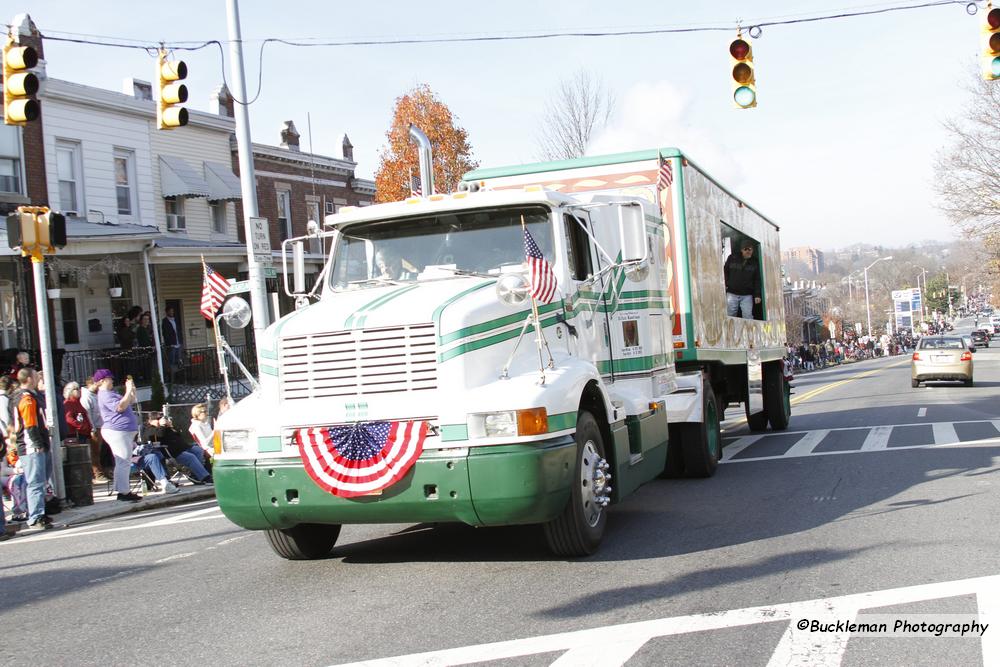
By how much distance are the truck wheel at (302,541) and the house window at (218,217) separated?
2283 cm

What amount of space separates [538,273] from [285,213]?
27532 millimetres

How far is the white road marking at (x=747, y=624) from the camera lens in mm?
4910

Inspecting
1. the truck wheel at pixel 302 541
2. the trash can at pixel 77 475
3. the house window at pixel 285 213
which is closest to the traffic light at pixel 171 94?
the trash can at pixel 77 475

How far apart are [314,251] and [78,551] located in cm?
2361

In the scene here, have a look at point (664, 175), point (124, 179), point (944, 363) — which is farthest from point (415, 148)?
point (664, 175)

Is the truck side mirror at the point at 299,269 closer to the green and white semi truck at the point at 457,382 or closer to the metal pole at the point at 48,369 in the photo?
the green and white semi truck at the point at 457,382

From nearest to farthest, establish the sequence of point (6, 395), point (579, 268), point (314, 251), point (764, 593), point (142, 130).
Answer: point (764, 593) < point (579, 268) < point (6, 395) < point (142, 130) < point (314, 251)

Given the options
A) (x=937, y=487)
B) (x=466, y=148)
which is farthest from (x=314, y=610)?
(x=466, y=148)

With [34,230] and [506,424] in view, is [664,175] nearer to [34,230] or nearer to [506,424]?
[506,424]

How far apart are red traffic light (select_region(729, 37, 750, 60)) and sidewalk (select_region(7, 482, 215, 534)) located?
9.61m

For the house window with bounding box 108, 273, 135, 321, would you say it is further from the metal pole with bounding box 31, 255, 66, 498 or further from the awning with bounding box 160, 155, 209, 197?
the metal pole with bounding box 31, 255, 66, 498

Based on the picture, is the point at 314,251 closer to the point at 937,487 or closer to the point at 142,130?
the point at 142,130

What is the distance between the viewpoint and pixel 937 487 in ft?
31.7

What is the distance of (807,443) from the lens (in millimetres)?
14469
